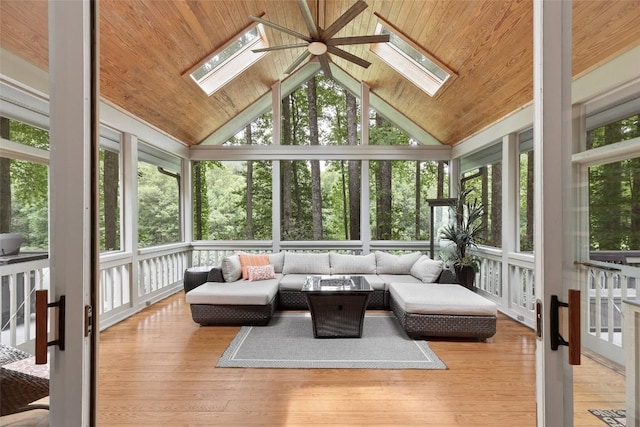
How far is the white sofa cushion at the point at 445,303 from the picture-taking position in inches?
139

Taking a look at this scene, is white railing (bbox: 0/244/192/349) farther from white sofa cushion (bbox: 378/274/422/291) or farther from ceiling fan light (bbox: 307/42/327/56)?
white sofa cushion (bbox: 378/274/422/291)

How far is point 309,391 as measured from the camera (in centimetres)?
256

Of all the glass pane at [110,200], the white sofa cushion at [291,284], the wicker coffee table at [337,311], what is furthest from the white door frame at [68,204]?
the glass pane at [110,200]

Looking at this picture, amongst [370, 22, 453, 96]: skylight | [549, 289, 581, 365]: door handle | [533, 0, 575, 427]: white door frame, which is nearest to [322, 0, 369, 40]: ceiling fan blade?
[370, 22, 453, 96]: skylight

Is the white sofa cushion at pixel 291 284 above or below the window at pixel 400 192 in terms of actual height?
below

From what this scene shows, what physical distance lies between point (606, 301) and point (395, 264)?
4234mm

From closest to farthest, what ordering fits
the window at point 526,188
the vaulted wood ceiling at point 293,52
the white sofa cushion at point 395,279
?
1. the vaulted wood ceiling at point 293,52
2. the window at point 526,188
3. the white sofa cushion at point 395,279

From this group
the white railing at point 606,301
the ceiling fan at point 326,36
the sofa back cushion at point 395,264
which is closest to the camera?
the white railing at point 606,301

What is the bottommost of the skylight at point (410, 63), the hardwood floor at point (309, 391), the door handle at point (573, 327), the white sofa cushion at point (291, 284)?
the hardwood floor at point (309, 391)

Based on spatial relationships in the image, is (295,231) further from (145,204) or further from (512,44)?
(512,44)

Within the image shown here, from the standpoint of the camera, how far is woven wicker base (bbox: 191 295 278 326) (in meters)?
4.02

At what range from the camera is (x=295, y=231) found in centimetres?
656

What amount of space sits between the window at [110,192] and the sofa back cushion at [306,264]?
7.79 ft

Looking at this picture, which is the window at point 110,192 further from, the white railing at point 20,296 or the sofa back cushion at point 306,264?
the white railing at point 20,296
